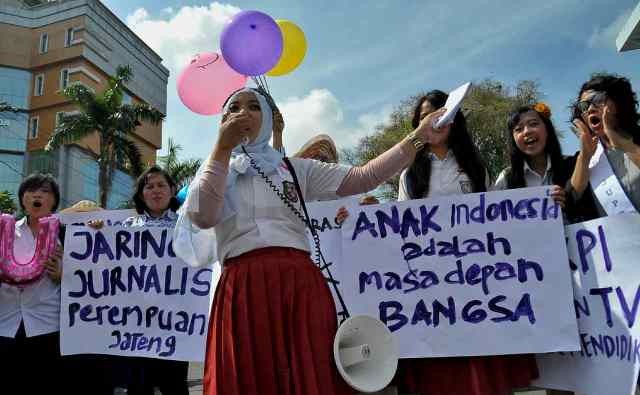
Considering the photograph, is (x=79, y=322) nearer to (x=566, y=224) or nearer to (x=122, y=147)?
(x=566, y=224)

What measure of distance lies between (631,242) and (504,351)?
75 cm

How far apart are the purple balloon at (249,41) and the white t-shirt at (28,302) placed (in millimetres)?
1675

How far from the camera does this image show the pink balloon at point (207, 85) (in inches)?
146

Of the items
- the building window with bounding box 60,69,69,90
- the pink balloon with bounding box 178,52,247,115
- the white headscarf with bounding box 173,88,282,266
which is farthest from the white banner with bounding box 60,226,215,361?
the building window with bounding box 60,69,69,90

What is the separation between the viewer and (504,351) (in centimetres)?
260

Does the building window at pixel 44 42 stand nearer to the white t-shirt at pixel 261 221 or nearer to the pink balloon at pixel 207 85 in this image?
the pink balloon at pixel 207 85

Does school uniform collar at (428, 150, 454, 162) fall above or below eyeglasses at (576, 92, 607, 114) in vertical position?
below

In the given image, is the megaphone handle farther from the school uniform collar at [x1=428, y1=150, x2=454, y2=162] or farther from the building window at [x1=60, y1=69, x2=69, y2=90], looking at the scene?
the building window at [x1=60, y1=69, x2=69, y2=90]

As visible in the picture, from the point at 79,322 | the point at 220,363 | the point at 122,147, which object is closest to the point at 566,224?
the point at 220,363

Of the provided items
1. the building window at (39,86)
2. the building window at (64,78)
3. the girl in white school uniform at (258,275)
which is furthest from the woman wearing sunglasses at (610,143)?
the building window at (39,86)

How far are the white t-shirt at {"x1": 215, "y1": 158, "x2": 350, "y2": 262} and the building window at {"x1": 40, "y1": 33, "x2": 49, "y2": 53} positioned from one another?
42304mm

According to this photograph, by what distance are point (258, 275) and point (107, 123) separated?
819 inches

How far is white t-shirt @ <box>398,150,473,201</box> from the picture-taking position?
2953 mm

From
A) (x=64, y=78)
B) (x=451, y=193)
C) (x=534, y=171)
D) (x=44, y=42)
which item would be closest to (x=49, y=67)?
(x=64, y=78)
